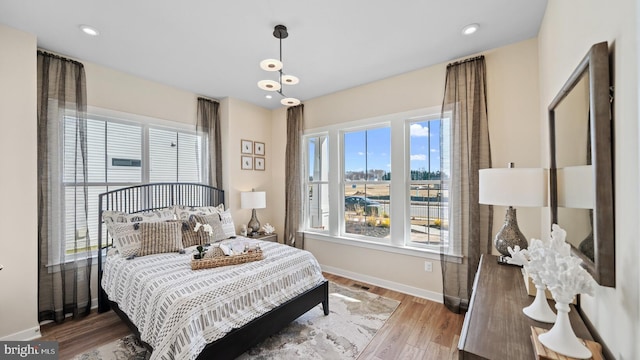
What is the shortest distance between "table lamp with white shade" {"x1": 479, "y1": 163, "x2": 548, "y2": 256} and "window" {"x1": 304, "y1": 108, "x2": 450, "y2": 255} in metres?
0.94

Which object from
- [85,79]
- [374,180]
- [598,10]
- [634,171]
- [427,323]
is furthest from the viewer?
[374,180]

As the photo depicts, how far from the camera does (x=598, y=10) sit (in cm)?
105

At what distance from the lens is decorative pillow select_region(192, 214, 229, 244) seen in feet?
10.2

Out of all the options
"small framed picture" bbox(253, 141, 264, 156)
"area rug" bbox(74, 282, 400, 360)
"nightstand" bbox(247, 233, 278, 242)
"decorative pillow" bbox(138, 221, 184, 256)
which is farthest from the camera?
"small framed picture" bbox(253, 141, 264, 156)

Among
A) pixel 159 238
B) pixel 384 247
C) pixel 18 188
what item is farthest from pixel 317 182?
pixel 18 188

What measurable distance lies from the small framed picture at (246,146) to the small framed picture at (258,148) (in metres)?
0.07

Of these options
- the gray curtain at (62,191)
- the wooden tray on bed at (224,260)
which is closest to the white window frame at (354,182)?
the wooden tray on bed at (224,260)

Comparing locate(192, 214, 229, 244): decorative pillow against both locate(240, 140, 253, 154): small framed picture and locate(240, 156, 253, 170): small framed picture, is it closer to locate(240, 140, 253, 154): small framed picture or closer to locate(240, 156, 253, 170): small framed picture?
locate(240, 156, 253, 170): small framed picture

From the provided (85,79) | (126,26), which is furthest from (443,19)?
(85,79)

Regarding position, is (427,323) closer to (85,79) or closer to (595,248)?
(595,248)

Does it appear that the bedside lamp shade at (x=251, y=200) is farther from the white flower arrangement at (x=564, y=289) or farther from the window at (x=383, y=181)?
the white flower arrangement at (x=564, y=289)

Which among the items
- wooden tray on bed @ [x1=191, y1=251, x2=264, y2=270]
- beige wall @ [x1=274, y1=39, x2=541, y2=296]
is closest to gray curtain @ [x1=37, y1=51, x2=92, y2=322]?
wooden tray on bed @ [x1=191, y1=251, x2=264, y2=270]

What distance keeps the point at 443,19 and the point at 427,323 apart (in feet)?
9.11

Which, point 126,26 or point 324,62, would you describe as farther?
point 324,62
